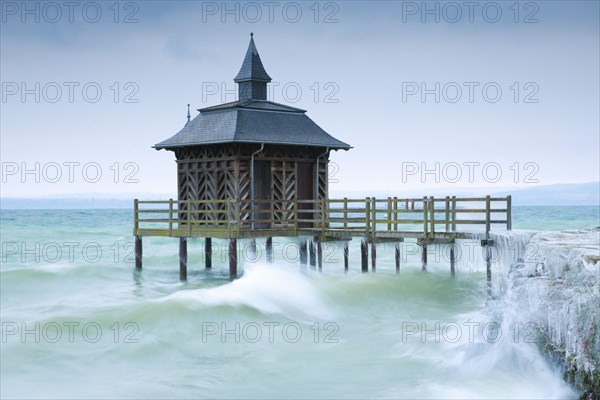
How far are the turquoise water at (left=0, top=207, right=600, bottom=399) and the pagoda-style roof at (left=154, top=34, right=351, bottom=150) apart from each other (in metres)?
4.95

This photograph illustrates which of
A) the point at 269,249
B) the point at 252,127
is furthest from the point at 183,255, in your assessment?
the point at 252,127

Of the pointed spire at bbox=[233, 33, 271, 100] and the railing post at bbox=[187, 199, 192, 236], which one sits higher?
the pointed spire at bbox=[233, 33, 271, 100]

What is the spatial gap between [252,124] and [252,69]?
4199mm

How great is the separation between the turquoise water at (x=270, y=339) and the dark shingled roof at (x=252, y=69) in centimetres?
746

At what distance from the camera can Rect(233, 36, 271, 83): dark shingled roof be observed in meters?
31.6

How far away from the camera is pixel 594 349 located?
12914 mm

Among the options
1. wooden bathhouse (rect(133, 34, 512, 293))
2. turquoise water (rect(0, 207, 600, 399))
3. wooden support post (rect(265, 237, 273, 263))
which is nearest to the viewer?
turquoise water (rect(0, 207, 600, 399))

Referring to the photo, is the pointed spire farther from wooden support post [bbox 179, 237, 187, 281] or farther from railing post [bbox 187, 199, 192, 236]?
→ wooden support post [bbox 179, 237, 187, 281]

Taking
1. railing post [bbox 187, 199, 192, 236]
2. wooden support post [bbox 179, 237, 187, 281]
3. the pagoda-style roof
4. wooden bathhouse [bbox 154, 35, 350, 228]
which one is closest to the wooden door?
wooden bathhouse [bbox 154, 35, 350, 228]

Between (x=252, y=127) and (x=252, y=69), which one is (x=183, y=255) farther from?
(x=252, y=69)

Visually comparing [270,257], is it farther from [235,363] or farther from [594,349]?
[594,349]

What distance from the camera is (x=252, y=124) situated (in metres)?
28.3

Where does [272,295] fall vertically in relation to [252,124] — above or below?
below

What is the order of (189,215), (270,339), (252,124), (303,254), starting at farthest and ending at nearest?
1. (303,254)
2. (252,124)
3. (189,215)
4. (270,339)
